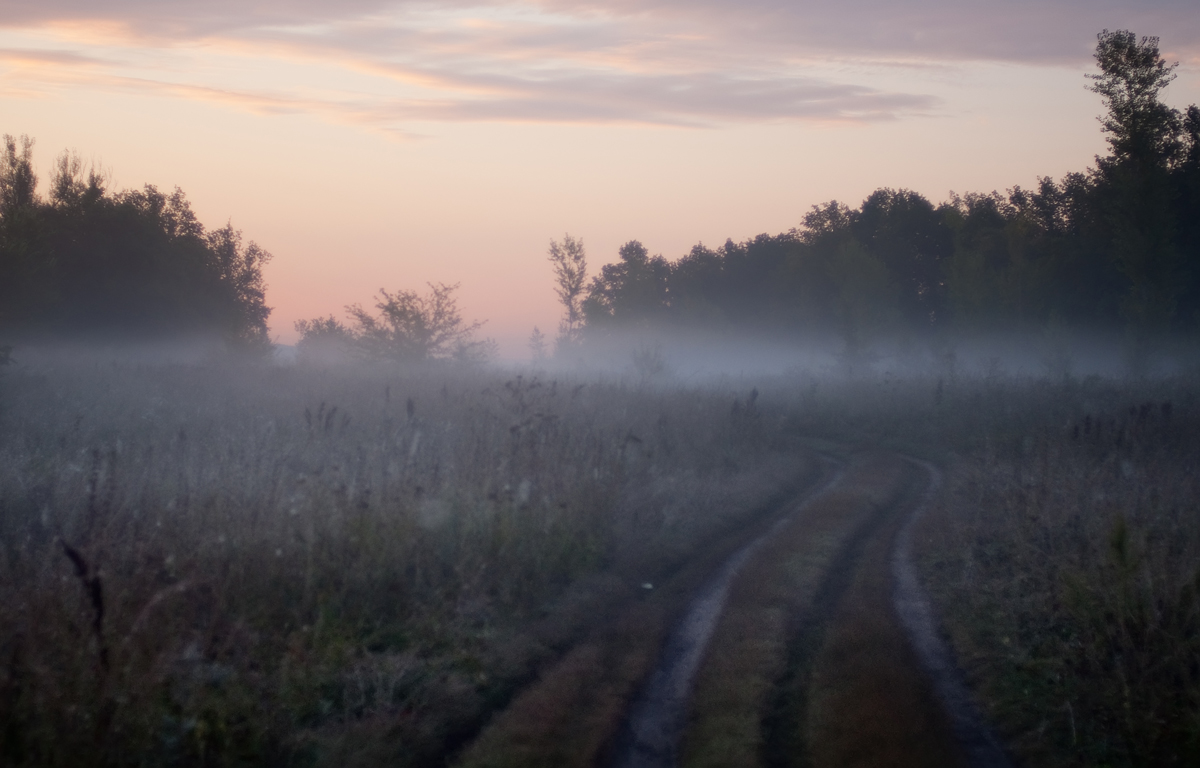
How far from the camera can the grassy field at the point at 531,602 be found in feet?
15.7

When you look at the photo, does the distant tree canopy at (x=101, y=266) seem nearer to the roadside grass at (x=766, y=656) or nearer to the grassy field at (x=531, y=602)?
the grassy field at (x=531, y=602)

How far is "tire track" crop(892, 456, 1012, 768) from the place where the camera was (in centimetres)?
496

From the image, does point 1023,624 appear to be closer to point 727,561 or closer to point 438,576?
point 727,561

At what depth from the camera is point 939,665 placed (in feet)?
20.7

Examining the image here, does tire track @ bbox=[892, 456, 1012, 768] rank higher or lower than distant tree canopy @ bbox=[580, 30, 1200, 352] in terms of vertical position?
lower

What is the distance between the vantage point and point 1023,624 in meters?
7.04

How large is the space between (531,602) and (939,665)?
11.9 feet

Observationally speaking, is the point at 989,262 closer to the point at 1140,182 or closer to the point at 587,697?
the point at 1140,182

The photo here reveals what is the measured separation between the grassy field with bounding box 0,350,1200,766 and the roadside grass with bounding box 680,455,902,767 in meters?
0.03

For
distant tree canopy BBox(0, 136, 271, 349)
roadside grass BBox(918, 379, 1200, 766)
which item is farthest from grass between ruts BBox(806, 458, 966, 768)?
distant tree canopy BBox(0, 136, 271, 349)

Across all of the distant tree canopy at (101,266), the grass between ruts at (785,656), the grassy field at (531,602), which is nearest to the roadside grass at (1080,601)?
the grassy field at (531,602)

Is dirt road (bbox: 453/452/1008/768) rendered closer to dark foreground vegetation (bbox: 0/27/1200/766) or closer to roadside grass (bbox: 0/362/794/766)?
dark foreground vegetation (bbox: 0/27/1200/766)

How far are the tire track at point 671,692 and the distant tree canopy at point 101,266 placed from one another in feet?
70.9

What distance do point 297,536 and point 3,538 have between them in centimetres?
301
